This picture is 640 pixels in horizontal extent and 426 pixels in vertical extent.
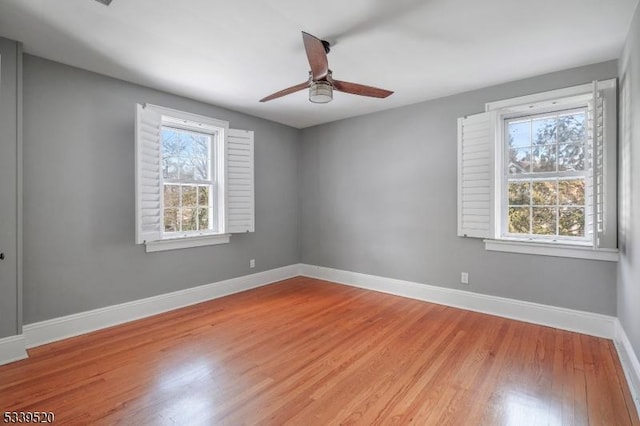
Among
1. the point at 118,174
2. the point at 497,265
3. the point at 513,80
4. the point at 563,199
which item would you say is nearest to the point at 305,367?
the point at 497,265

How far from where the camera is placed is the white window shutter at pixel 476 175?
3.33 m

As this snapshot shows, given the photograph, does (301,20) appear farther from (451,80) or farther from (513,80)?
(513,80)

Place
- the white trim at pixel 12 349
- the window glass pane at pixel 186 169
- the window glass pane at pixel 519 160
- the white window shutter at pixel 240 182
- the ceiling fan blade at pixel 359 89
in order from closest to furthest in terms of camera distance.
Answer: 1. the white trim at pixel 12 349
2. the ceiling fan blade at pixel 359 89
3. the window glass pane at pixel 519 160
4. the window glass pane at pixel 186 169
5. the white window shutter at pixel 240 182

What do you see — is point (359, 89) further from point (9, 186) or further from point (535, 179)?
point (9, 186)

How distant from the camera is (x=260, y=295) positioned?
4.12 meters

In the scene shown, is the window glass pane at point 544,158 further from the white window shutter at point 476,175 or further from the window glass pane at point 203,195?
the window glass pane at point 203,195

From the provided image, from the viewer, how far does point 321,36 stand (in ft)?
7.64

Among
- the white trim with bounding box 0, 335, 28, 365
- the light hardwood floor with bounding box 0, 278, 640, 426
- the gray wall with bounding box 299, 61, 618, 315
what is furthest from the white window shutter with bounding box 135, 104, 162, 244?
the gray wall with bounding box 299, 61, 618, 315

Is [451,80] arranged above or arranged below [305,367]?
above

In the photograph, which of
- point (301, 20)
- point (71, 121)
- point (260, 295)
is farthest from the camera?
point (260, 295)

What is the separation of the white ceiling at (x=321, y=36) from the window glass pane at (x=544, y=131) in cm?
51

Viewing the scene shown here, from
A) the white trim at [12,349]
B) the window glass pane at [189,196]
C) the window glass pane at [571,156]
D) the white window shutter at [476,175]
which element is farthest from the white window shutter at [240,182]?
the window glass pane at [571,156]

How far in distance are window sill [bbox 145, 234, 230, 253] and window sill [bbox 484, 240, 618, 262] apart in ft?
10.8

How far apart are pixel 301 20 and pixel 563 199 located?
9.98 ft
